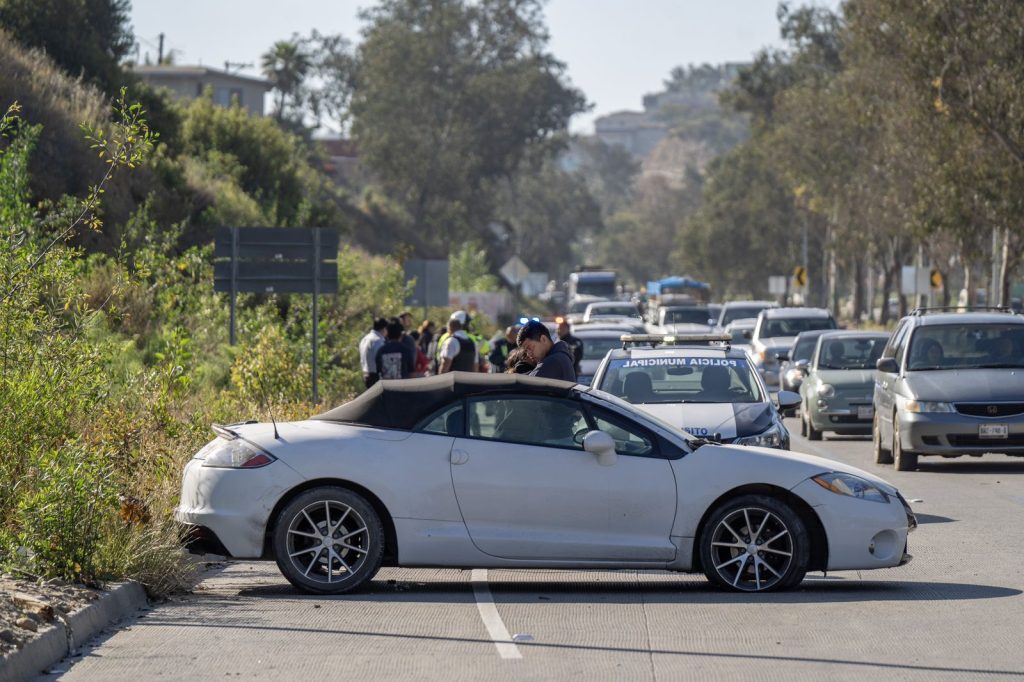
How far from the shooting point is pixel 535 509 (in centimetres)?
1055

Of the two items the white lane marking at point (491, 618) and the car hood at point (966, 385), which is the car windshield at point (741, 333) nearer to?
the car hood at point (966, 385)

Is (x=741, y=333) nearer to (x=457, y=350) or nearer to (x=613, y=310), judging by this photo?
(x=613, y=310)

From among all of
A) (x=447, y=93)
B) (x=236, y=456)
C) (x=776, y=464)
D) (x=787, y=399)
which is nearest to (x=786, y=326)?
(x=787, y=399)

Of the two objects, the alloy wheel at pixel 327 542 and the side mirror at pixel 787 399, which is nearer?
the alloy wheel at pixel 327 542

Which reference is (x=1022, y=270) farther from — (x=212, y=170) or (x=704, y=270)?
(x=212, y=170)

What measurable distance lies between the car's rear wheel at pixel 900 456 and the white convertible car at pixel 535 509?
28.3ft

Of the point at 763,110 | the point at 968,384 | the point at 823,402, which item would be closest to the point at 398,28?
the point at 763,110

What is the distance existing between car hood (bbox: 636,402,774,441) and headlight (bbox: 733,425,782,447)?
0.17 ft

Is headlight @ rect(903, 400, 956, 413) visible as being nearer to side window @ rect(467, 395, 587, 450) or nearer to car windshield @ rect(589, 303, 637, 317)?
side window @ rect(467, 395, 587, 450)

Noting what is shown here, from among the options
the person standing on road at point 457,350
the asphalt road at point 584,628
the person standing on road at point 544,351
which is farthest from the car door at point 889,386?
the asphalt road at point 584,628

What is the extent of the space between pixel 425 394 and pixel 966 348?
10.7 metres

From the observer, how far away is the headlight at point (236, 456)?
10.7m

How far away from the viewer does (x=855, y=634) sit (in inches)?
359

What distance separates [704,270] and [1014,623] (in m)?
101
